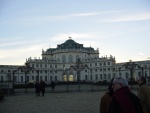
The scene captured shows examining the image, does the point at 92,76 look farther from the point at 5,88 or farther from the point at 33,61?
the point at 5,88

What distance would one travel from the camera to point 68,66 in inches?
4564

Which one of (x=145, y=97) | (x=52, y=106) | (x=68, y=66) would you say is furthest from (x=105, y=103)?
(x=68, y=66)

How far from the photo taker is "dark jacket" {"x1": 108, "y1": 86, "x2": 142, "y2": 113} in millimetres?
4184

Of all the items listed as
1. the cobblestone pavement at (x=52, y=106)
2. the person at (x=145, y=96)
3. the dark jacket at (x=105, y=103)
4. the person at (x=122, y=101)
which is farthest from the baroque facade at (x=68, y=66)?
the person at (x=122, y=101)

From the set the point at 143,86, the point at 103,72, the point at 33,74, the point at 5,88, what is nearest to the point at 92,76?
the point at 103,72

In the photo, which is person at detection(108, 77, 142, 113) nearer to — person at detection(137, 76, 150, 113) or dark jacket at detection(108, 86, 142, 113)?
dark jacket at detection(108, 86, 142, 113)

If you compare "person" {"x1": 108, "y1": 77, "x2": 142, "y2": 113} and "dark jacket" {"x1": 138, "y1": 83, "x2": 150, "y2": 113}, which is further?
"dark jacket" {"x1": 138, "y1": 83, "x2": 150, "y2": 113}

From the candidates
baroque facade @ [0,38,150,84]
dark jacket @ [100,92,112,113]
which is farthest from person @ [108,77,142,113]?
baroque facade @ [0,38,150,84]

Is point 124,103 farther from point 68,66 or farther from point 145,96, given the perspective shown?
point 68,66

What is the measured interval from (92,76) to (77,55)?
1170 cm

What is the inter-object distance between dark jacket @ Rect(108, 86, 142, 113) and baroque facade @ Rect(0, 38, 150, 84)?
322 ft

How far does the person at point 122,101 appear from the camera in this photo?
4188 millimetres

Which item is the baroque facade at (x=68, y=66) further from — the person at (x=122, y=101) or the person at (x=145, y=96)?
the person at (x=122, y=101)

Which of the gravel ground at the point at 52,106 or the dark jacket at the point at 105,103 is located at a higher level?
the dark jacket at the point at 105,103
